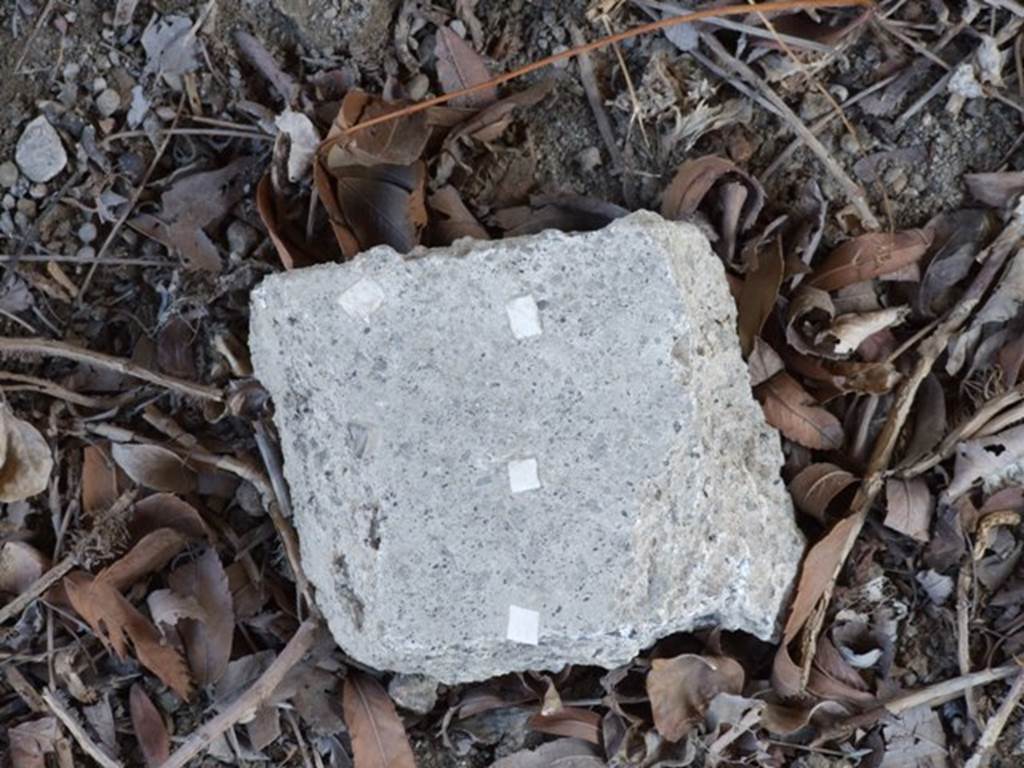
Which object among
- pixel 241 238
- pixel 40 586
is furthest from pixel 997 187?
pixel 40 586

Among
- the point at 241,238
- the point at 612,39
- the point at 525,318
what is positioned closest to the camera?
the point at 525,318

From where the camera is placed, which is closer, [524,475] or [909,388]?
[524,475]

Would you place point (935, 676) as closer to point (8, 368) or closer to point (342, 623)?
point (342, 623)

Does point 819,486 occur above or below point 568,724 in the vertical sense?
above

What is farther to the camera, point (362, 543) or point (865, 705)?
point (865, 705)

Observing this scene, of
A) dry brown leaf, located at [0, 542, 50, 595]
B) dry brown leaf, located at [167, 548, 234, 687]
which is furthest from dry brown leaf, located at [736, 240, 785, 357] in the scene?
dry brown leaf, located at [0, 542, 50, 595]

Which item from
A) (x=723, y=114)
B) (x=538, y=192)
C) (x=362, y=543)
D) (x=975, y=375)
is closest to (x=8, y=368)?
(x=362, y=543)

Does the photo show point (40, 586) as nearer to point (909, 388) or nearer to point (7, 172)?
point (7, 172)
